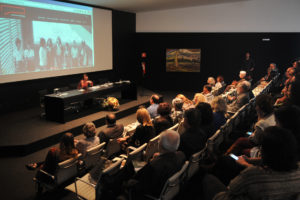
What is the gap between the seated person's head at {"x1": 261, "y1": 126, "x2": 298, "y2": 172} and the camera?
1639mm

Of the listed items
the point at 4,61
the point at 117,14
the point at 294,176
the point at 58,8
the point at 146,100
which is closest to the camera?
the point at 294,176

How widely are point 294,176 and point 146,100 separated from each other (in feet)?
23.6

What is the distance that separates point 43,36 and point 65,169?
5.62m

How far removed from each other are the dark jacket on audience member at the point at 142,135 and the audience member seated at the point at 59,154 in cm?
93

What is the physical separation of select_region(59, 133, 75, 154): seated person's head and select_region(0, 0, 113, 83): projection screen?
4503mm

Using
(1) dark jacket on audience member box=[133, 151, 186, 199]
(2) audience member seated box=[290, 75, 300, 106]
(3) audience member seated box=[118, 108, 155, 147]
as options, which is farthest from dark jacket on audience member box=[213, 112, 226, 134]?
(1) dark jacket on audience member box=[133, 151, 186, 199]

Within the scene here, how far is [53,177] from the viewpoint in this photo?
9.92 ft

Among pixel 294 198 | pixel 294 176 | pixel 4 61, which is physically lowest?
pixel 294 198

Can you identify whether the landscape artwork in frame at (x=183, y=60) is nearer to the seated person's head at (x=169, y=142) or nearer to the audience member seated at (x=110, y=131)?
the audience member seated at (x=110, y=131)

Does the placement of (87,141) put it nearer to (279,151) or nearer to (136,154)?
(136,154)

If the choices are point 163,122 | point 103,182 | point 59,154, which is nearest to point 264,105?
point 163,122

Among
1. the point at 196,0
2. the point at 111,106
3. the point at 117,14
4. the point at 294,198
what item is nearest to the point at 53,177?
the point at 294,198

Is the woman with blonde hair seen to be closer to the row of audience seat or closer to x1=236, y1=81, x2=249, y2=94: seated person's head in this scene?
the row of audience seat

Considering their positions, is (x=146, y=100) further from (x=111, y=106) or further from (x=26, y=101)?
(x=26, y=101)
